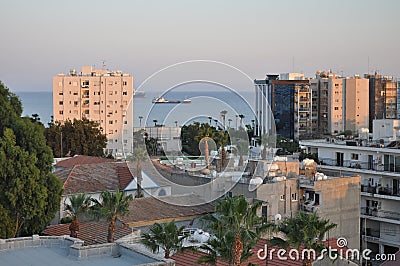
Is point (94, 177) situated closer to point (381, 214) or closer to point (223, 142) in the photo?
point (223, 142)

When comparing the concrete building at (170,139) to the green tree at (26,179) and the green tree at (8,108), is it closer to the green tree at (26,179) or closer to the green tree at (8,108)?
the green tree at (8,108)

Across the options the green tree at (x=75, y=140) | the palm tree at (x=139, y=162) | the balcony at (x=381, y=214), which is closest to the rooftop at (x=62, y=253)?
the palm tree at (x=139, y=162)

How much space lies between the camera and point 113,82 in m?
69.6

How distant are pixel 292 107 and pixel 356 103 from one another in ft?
22.5

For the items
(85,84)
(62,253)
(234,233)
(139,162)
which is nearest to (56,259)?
(62,253)

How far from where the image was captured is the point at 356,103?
240ft

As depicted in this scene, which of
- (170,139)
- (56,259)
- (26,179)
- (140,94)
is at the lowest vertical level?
(56,259)

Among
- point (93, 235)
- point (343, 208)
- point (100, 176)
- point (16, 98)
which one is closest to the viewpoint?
point (93, 235)

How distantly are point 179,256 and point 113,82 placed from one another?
2158 inches

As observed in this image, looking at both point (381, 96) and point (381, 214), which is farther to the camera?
point (381, 96)

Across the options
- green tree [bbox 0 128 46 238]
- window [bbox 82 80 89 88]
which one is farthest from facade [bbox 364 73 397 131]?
green tree [bbox 0 128 46 238]

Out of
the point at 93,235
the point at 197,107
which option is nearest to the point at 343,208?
the point at 197,107

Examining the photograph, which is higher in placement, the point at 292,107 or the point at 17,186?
the point at 292,107

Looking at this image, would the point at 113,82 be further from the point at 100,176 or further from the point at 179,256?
the point at 179,256
